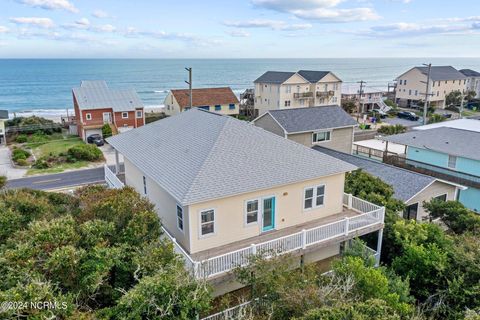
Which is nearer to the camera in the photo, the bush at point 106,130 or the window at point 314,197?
the window at point 314,197

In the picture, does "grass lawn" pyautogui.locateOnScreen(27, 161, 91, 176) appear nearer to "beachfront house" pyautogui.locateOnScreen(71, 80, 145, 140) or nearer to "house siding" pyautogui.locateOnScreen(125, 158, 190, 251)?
"beachfront house" pyautogui.locateOnScreen(71, 80, 145, 140)

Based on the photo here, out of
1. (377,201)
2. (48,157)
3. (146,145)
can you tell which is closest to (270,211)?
(377,201)

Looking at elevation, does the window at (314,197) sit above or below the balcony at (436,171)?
above

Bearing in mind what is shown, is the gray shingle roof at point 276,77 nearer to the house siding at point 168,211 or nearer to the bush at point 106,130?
the bush at point 106,130

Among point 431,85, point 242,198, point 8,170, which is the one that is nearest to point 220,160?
point 242,198

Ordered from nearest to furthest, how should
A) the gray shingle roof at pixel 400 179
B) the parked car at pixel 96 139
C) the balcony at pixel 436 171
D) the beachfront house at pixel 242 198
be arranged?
1. the beachfront house at pixel 242 198
2. the gray shingle roof at pixel 400 179
3. the balcony at pixel 436 171
4. the parked car at pixel 96 139

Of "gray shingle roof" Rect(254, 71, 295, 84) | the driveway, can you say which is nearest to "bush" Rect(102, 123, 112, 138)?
the driveway

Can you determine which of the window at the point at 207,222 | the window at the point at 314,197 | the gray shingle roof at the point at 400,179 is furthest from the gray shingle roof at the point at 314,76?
the window at the point at 207,222
